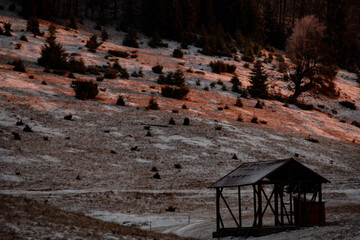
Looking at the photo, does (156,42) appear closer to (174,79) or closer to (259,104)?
(174,79)

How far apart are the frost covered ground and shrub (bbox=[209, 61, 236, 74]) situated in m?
Result: 4.40

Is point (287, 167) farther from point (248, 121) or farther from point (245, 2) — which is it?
point (245, 2)

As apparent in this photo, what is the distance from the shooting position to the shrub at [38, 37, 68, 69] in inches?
1754

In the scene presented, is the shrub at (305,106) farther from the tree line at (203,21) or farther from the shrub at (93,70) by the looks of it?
the shrub at (93,70)

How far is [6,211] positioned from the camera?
13.2m

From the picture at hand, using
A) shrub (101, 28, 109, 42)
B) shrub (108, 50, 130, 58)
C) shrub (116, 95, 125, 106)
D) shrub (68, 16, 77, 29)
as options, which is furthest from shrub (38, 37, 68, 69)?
shrub (68, 16, 77, 29)

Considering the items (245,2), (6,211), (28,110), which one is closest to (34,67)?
(28,110)

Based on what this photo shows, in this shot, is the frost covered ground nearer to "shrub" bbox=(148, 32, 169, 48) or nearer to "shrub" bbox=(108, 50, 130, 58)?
"shrub" bbox=(108, 50, 130, 58)

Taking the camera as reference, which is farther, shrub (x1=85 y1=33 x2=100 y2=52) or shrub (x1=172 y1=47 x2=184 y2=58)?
shrub (x1=172 y1=47 x2=184 y2=58)

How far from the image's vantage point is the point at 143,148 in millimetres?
30484

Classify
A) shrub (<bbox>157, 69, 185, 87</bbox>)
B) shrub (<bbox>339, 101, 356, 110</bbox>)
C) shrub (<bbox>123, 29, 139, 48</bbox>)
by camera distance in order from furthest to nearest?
shrub (<bbox>123, 29, 139, 48</bbox>) < shrub (<bbox>339, 101, 356, 110</bbox>) < shrub (<bbox>157, 69, 185, 87</bbox>)

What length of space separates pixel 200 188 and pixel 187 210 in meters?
3.83

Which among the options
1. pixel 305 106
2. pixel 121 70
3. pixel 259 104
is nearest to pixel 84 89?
pixel 121 70

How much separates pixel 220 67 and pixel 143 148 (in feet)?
97.1
